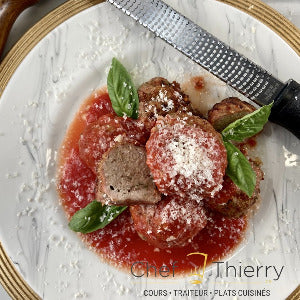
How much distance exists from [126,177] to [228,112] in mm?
766

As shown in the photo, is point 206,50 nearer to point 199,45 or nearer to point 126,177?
point 199,45

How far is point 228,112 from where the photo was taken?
9.15 ft

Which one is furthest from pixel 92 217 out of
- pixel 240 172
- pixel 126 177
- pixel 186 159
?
pixel 240 172

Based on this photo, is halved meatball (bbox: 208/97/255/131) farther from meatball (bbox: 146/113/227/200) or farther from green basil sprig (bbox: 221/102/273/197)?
meatball (bbox: 146/113/227/200)

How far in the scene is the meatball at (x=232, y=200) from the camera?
8.55ft

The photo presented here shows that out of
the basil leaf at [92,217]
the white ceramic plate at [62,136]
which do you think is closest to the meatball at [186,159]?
the basil leaf at [92,217]

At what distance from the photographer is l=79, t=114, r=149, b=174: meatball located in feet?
8.71

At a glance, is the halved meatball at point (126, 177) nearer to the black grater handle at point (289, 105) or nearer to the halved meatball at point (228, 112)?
the halved meatball at point (228, 112)

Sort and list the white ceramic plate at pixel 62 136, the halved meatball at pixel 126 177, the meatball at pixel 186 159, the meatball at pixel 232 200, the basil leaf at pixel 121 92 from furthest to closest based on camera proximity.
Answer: the white ceramic plate at pixel 62 136, the basil leaf at pixel 121 92, the meatball at pixel 232 200, the halved meatball at pixel 126 177, the meatball at pixel 186 159

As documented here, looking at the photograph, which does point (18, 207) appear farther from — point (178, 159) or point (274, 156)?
point (274, 156)

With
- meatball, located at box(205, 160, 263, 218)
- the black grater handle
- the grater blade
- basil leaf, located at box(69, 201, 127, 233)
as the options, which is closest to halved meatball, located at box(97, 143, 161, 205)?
basil leaf, located at box(69, 201, 127, 233)

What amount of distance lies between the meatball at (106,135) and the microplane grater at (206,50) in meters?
0.56

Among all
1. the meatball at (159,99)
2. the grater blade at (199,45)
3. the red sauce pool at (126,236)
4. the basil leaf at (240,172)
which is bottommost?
the red sauce pool at (126,236)

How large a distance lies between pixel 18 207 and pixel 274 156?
1656 mm
